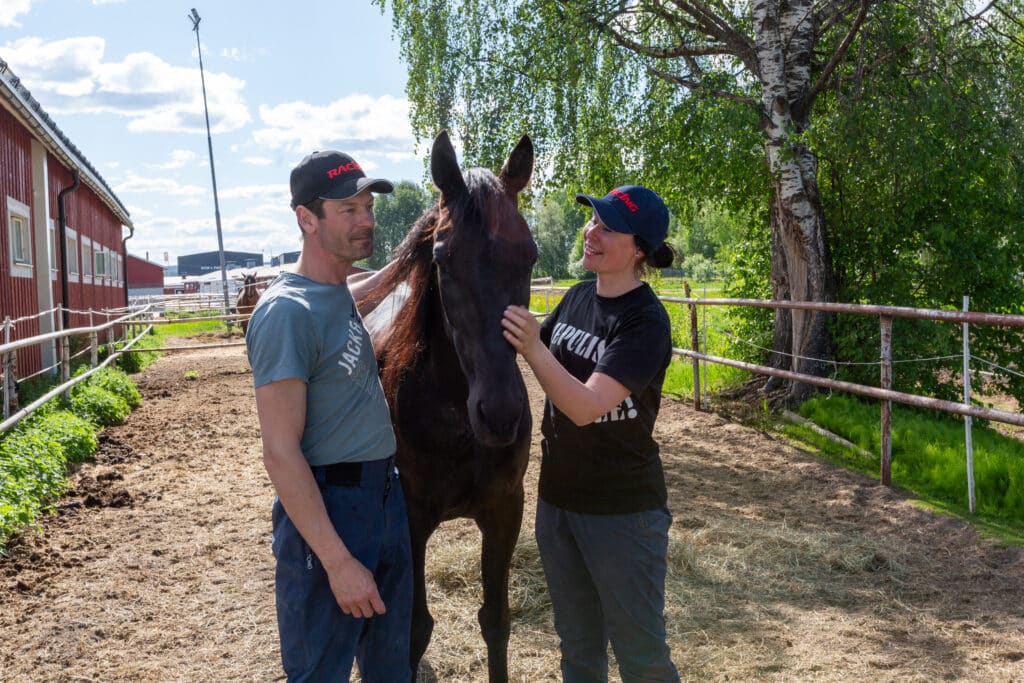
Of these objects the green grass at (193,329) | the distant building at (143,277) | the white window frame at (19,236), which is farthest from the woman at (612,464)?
the distant building at (143,277)

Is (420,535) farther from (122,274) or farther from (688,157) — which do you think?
(122,274)

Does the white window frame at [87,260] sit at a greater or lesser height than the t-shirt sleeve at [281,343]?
greater

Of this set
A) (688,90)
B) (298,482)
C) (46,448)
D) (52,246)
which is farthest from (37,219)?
(298,482)

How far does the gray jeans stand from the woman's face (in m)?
0.70

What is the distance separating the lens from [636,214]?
2.13m

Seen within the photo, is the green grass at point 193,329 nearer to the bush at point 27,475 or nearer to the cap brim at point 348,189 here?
the bush at point 27,475

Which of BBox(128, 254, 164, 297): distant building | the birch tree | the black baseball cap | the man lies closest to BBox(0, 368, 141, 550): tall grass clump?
the man

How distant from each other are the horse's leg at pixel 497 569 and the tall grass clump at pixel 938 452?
148 inches

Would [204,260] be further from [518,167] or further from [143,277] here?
[518,167]

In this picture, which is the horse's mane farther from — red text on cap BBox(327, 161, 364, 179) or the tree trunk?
the tree trunk

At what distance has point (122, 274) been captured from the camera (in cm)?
2345

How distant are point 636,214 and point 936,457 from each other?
489 cm

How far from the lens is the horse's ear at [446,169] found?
202 centimetres

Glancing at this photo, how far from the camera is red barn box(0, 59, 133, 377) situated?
9234 mm
